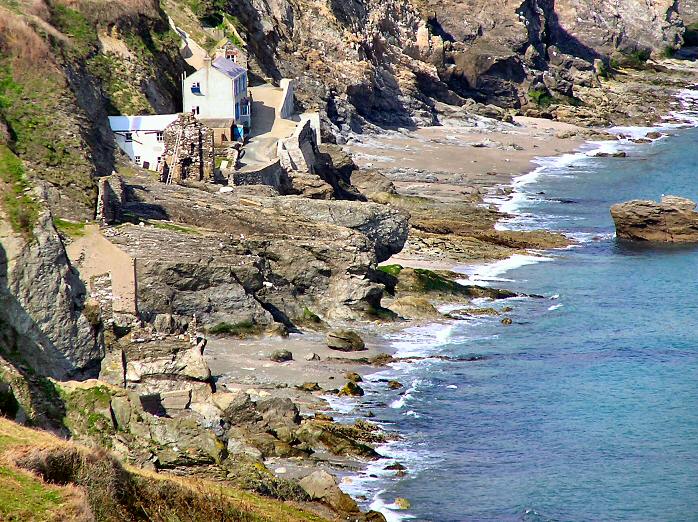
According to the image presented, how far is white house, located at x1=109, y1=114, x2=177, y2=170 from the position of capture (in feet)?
164

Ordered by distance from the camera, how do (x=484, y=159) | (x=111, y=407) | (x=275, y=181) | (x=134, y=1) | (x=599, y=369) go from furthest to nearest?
(x=484, y=159) < (x=134, y=1) < (x=275, y=181) < (x=599, y=369) < (x=111, y=407)

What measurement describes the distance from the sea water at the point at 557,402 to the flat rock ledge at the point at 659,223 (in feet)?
14.8

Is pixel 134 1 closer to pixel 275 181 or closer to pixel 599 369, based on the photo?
pixel 275 181

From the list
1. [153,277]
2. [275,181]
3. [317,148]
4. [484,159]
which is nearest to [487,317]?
[275,181]

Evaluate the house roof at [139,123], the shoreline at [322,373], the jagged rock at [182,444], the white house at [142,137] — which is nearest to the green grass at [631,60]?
the house roof at [139,123]

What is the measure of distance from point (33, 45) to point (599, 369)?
84.4ft

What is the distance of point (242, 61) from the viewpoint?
67938mm

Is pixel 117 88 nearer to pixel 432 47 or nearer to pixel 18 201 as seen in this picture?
pixel 18 201

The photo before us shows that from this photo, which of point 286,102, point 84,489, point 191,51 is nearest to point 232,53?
point 191,51

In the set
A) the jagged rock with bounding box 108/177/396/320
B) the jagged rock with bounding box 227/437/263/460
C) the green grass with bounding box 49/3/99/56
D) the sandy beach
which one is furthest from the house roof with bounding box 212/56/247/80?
the jagged rock with bounding box 227/437/263/460

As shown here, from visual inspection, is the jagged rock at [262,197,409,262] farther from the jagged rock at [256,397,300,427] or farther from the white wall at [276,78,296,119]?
the white wall at [276,78,296,119]

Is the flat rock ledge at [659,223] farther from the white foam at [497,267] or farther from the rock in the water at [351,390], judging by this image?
the rock in the water at [351,390]

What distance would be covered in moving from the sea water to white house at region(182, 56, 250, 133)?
1439 centimetres

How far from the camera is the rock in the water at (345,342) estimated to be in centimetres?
3797
